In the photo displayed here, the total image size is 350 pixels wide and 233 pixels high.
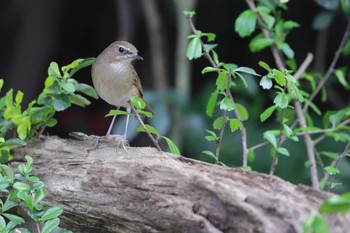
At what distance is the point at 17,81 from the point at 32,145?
2.88 meters

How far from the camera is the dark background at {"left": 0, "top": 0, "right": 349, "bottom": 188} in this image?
4.80 meters

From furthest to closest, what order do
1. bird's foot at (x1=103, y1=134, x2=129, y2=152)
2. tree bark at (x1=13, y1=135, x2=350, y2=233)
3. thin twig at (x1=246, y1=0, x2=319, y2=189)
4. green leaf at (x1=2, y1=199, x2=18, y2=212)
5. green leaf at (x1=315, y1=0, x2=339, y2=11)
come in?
green leaf at (x1=315, y1=0, x2=339, y2=11) → thin twig at (x1=246, y1=0, x2=319, y2=189) → bird's foot at (x1=103, y1=134, x2=129, y2=152) → green leaf at (x1=2, y1=199, x2=18, y2=212) → tree bark at (x1=13, y1=135, x2=350, y2=233)

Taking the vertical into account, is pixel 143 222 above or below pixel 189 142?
above

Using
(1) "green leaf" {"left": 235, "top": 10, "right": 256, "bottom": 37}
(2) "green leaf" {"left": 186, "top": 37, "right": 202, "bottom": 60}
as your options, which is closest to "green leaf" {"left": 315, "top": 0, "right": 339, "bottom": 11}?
(1) "green leaf" {"left": 235, "top": 10, "right": 256, "bottom": 37}

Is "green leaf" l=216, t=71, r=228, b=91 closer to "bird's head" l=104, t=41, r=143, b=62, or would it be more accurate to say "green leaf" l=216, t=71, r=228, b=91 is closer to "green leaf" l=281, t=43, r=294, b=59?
"green leaf" l=281, t=43, r=294, b=59

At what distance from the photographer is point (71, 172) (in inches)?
108

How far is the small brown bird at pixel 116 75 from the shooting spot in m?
3.66

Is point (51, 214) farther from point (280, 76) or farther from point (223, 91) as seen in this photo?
point (280, 76)

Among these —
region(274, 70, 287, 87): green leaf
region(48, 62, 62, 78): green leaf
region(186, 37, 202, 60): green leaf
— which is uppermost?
region(186, 37, 202, 60): green leaf

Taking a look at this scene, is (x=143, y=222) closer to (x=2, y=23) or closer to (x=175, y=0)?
(x=175, y=0)

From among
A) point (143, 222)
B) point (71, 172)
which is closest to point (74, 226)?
point (71, 172)

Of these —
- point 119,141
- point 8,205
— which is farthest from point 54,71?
point 8,205

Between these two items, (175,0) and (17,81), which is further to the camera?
(17,81)

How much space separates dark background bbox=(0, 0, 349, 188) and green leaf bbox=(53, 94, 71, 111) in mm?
1532
